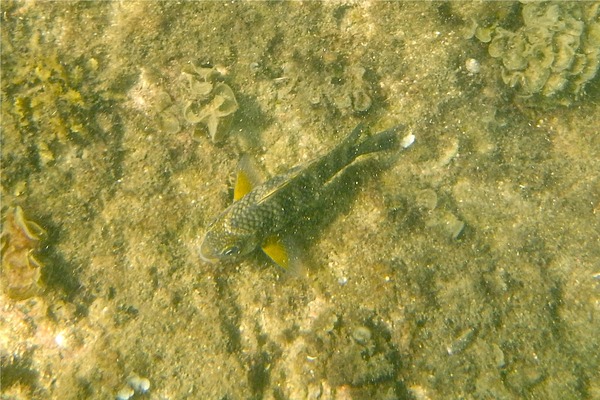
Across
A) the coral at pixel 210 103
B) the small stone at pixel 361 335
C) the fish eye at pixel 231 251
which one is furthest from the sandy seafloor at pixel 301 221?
the fish eye at pixel 231 251

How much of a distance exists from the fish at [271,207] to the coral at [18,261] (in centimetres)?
165

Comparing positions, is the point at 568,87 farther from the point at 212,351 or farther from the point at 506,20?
the point at 212,351

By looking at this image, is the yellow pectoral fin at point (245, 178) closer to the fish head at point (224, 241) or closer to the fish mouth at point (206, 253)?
the fish head at point (224, 241)

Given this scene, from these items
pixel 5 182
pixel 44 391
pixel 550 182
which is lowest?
pixel 44 391

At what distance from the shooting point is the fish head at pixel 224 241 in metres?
3.82

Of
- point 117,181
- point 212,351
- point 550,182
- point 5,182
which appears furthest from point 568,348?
point 5,182

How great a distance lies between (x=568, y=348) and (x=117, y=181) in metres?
5.08

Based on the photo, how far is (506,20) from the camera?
4.81m

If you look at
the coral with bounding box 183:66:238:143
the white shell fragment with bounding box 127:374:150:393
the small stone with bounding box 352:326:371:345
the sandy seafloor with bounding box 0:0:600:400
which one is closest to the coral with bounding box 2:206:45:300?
the sandy seafloor with bounding box 0:0:600:400

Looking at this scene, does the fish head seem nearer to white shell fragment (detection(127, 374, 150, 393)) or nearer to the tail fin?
white shell fragment (detection(127, 374, 150, 393))

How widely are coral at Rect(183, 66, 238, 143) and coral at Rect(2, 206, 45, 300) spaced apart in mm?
1953

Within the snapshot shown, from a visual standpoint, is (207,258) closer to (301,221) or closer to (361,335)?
(301,221)

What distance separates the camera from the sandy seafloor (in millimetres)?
3914

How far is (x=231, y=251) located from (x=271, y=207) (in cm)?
59
